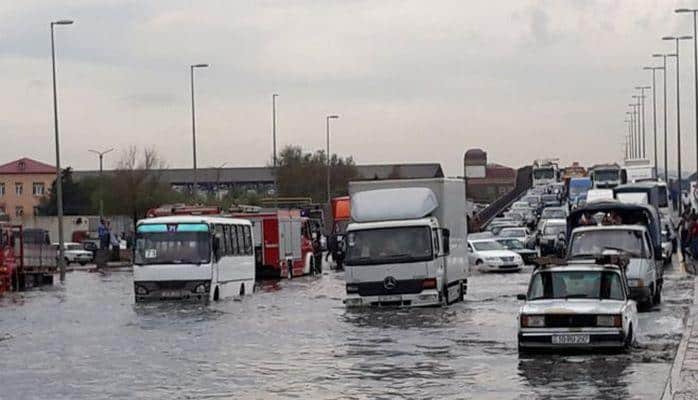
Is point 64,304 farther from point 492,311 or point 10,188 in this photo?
point 10,188

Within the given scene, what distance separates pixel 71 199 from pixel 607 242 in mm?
90716

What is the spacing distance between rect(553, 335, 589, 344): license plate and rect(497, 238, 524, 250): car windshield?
3635 cm

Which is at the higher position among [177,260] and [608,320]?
[177,260]

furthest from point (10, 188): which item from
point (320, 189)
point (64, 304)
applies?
point (64, 304)

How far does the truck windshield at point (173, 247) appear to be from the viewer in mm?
35781

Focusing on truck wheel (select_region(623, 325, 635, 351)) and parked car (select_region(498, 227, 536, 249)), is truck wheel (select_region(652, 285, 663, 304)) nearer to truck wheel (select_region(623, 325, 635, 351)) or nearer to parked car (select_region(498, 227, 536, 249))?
truck wheel (select_region(623, 325, 635, 351))

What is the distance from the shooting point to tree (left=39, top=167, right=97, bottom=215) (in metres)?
115

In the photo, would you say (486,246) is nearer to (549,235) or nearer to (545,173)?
(549,235)

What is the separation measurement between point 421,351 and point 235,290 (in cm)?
1689

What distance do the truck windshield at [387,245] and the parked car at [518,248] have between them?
24.3m

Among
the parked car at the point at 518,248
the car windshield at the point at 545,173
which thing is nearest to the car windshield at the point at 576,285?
the parked car at the point at 518,248

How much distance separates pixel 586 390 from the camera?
1759cm

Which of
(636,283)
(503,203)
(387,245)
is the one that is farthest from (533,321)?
(503,203)

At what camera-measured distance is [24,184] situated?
126 m
